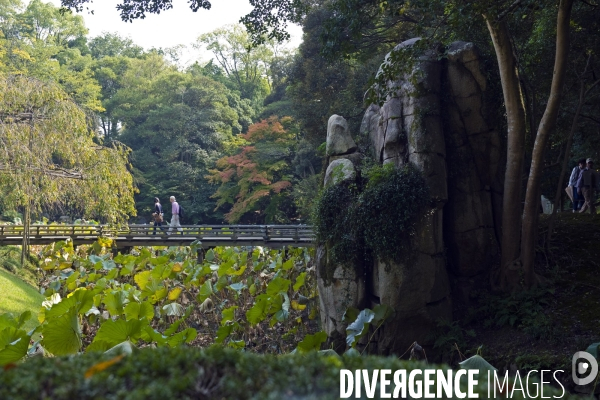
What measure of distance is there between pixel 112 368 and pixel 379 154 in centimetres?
845

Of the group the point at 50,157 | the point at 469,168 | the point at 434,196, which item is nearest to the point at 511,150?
the point at 469,168

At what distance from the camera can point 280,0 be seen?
11422 millimetres

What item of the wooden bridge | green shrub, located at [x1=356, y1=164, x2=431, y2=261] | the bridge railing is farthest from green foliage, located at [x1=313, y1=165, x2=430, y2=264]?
the bridge railing

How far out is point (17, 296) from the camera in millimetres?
13570

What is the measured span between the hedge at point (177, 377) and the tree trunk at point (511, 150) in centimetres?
767

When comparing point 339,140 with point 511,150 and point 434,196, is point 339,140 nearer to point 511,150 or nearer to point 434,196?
point 434,196

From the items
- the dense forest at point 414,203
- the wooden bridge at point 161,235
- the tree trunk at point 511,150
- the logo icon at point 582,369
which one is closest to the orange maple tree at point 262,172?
the wooden bridge at point 161,235

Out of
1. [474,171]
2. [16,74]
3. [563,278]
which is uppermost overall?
[16,74]

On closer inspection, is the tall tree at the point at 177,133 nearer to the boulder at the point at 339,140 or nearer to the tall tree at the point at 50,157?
the tall tree at the point at 50,157

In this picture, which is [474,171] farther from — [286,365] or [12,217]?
[12,217]

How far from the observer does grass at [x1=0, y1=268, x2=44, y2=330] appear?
1292 centimetres

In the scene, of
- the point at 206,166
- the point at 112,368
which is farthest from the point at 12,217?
the point at 112,368

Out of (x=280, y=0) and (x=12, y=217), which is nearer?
(x=280, y=0)

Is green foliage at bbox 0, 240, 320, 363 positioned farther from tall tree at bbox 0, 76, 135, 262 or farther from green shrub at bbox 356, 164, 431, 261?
green shrub at bbox 356, 164, 431, 261
